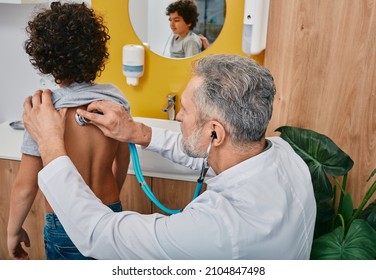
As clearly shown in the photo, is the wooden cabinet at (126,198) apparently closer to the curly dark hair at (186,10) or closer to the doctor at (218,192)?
the doctor at (218,192)

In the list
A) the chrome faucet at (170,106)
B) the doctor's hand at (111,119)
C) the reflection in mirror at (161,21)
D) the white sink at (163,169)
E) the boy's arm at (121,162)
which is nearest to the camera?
the doctor's hand at (111,119)

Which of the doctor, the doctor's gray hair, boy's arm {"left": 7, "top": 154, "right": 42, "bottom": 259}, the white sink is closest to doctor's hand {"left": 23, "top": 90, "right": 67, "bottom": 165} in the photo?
the doctor

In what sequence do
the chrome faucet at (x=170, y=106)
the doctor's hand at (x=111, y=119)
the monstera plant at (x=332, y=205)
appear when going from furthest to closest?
1. the chrome faucet at (x=170, y=106)
2. the monstera plant at (x=332, y=205)
3. the doctor's hand at (x=111, y=119)

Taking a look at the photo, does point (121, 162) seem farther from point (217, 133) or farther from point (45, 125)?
point (217, 133)

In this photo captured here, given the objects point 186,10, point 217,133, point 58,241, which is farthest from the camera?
point 186,10

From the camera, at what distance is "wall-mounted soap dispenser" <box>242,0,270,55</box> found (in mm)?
1714

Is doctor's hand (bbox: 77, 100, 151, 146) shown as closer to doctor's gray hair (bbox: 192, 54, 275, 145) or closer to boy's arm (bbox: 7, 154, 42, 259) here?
boy's arm (bbox: 7, 154, 42, 259)

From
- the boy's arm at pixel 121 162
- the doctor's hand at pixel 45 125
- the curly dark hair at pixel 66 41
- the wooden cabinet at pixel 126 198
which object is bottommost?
the wooden cabinet at pixel 126 198

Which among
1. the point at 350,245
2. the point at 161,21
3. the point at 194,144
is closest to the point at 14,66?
the point at 161,21

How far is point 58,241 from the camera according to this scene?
1.35 m

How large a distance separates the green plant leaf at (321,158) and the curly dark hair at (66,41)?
2.85 ft

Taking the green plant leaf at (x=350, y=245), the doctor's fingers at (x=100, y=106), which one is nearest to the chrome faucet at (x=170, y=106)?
the doctor's fingers at (x=100, y=106)

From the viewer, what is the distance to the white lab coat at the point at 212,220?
1.00m

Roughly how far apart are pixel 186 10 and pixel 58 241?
1.22 meters
